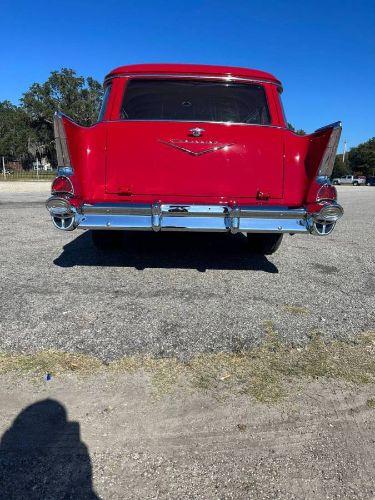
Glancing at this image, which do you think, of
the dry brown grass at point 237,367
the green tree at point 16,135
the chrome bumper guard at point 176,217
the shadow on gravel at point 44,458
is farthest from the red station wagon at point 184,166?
the green tree at point 16,135

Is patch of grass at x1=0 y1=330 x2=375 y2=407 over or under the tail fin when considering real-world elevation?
under

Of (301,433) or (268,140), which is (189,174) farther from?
(301,433)

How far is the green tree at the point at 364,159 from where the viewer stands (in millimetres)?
76675

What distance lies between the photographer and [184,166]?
13.2ft

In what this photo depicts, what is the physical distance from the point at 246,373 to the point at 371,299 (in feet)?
7.01

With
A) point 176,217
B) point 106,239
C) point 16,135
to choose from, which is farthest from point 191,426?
point 16,135

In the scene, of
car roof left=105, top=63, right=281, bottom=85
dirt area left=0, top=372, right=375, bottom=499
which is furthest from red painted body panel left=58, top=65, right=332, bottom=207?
dirt area left=0, top=372, right=375, bottom=499

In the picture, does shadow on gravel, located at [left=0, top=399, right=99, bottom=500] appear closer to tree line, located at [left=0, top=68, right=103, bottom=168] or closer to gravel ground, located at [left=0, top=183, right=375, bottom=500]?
gravel ground, located at [left=0, top=183, right=375, bottom=500]

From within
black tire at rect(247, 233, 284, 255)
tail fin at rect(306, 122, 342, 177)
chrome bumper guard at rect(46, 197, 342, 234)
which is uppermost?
tail fin at rect(306, 122, 342, 177)

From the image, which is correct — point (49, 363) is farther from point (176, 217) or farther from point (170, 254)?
point (170, 254)

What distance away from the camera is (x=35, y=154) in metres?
60.8

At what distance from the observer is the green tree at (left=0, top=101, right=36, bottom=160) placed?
177ft

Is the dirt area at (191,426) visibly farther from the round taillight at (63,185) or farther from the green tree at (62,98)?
the green tree at (62,98)

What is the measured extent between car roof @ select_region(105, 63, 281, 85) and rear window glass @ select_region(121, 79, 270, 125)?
9 centimetres
